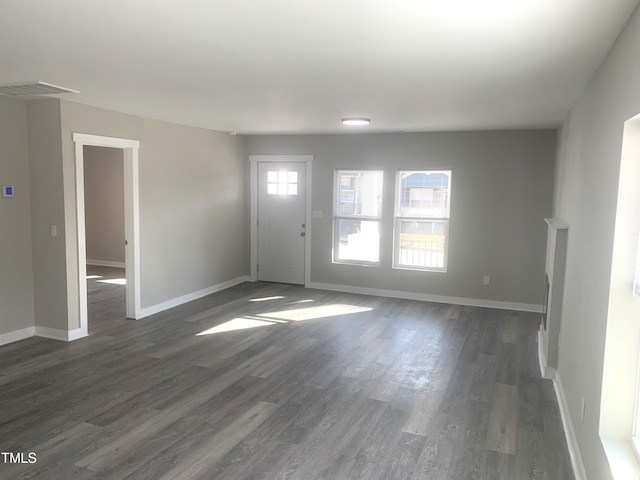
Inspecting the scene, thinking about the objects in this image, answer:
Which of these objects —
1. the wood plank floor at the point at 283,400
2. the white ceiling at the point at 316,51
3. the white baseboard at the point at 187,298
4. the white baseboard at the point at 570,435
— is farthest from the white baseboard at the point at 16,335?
the white baseboard at the point at 570,435

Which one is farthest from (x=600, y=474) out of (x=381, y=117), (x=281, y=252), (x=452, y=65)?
(x=281, y=252)

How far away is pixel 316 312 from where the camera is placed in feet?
20.1

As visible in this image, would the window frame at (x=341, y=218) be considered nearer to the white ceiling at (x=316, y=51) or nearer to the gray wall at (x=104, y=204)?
the white ceiling at (x=316, y=51)

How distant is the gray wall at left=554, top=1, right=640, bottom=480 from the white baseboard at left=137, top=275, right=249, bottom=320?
177 inches

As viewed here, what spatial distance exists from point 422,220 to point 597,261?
4287mm

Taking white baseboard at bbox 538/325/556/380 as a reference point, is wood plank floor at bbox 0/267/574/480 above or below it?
below

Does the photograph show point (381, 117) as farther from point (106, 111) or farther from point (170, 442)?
point (170, 442)

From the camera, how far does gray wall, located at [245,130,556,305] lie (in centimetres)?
618

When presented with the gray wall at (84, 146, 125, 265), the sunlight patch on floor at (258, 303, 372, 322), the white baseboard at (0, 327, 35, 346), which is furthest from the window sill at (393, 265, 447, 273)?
the gray wall at (84, 146, 125, 265)

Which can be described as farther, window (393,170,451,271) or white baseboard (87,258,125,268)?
white baseboard (87,258,125,268)

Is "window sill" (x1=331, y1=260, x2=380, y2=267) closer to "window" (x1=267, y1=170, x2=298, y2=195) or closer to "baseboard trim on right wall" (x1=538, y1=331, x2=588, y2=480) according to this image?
"window" (x1=267, y1=170, x2=298, y2=195)

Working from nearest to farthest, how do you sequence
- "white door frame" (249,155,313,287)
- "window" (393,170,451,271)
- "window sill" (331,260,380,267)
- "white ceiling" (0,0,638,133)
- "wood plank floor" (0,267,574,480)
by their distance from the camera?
"white ceiling" (0,0,638,133)
"wood plank floor" (0,267,574,480)
"window" (393,170,451,271)
"window sill" (331,260,380,267)
"white door frame" (249,155,313,287)

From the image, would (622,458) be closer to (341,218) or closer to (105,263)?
(341,218)

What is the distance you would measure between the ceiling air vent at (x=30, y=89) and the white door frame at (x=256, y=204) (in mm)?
3735
